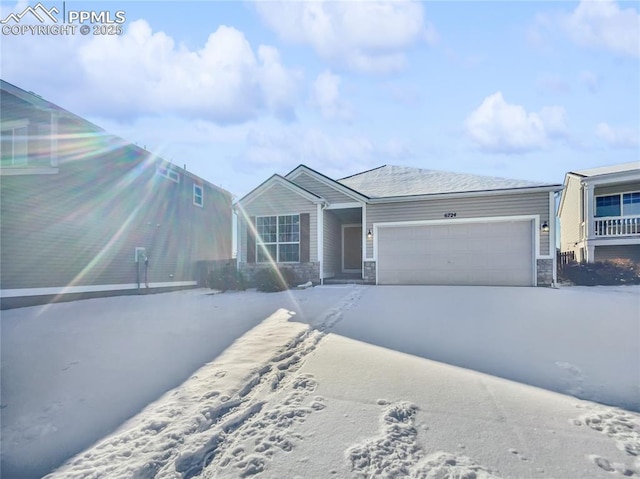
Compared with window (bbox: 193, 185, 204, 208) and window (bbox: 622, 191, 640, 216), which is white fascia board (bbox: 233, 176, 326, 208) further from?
window (bbox: 622, 191, 640, 216)

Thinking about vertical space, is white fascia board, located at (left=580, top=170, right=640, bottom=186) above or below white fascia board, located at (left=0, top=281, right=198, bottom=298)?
above

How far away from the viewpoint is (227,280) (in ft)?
38.3

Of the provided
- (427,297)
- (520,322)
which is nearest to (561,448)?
(520,322)

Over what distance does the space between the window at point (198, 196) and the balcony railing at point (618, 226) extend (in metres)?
19.0

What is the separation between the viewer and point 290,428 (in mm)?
2551

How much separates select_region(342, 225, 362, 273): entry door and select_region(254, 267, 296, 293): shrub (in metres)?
3.93

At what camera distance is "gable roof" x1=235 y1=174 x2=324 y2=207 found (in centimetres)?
1228

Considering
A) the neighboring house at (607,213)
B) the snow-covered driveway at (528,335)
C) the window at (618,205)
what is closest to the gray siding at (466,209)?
the snow-covered driveway at (528,335)

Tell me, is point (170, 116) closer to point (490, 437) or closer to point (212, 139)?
point (212, 139)

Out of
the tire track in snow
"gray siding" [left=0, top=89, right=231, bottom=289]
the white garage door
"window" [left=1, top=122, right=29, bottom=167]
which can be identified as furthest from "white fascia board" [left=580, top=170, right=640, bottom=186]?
"window" [left=1, top=122, right=29, bottom=167]

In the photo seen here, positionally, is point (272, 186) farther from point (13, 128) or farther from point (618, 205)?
point (618, 205)

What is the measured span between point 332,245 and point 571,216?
14.4 meters

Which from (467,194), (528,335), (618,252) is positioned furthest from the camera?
(618,252)

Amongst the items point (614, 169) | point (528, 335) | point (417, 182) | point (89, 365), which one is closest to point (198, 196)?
point (417, 182)
